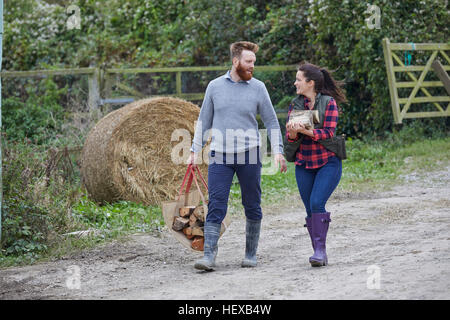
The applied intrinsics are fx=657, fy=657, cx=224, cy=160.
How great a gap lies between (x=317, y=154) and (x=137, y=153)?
3894 mm

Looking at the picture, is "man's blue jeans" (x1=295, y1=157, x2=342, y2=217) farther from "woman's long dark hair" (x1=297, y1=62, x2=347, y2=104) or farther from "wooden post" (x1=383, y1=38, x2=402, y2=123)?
"wooden post" (x1=383, y1=38, x2=402, y2=123)

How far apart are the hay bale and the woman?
11.7 ft

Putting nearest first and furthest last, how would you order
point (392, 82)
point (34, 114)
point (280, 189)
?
point (280, 189) < point (392, 82) < point (34, 114)

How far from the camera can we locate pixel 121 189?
834 cm

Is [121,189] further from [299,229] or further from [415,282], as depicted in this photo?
[415,282]

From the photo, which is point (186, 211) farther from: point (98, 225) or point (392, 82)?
point (392, 82)

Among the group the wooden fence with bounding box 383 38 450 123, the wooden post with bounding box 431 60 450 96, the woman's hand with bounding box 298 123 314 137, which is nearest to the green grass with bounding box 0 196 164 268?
the woman's hand with bounding box 298 123 314 137

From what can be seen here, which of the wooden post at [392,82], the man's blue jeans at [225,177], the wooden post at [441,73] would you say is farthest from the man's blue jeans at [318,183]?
the wooden post at [441,73]

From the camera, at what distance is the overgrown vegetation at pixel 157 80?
6684 millimetres

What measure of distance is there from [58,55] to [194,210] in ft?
39.9

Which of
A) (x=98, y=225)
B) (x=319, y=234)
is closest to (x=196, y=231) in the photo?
(x=319, y=234)

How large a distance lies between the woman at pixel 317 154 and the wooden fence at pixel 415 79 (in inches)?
280

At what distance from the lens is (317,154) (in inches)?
206

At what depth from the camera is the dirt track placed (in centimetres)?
431
